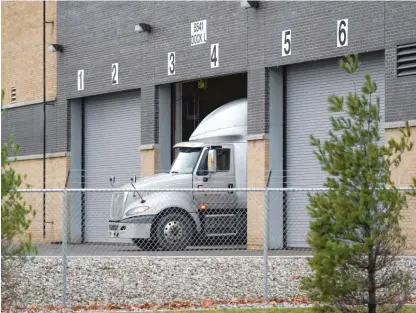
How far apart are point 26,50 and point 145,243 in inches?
652

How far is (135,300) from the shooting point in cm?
1930

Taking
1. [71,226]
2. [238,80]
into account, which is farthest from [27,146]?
[238,80]

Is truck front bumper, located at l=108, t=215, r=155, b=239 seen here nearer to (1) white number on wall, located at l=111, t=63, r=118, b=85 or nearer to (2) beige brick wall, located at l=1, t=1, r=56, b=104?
(1) white number on wall, located at l=111, t=63, r=118, b=85

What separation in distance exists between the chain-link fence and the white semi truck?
1.7 inches

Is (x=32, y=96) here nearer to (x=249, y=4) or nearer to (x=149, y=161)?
(x=149, y=161)

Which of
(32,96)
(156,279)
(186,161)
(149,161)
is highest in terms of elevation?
(32,96)

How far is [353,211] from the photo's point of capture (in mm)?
13875

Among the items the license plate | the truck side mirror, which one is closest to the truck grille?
the license plate

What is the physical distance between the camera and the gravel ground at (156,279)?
772 inches

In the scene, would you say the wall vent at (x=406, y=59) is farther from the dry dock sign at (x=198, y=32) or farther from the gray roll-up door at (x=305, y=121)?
the dry dock sign at (x=198, y=32)

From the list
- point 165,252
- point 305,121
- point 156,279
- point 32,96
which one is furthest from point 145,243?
point 32,96

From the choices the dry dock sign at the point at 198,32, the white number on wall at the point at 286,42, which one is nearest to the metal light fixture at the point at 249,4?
the white number on wall at the point at 286,42

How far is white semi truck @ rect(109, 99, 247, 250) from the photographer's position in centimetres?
2538

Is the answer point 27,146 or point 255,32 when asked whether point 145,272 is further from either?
point 27,146
